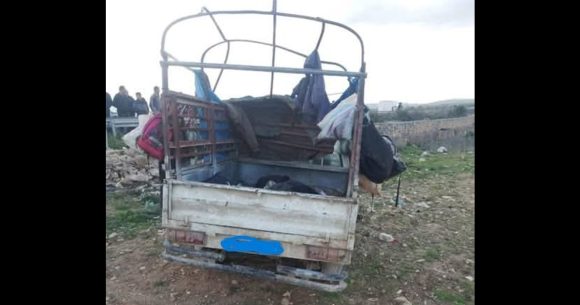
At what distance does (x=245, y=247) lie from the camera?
2.56 m

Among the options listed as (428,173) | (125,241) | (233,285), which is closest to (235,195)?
(233,285)

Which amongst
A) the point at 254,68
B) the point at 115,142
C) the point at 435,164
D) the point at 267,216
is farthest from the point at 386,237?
the point at 115,142

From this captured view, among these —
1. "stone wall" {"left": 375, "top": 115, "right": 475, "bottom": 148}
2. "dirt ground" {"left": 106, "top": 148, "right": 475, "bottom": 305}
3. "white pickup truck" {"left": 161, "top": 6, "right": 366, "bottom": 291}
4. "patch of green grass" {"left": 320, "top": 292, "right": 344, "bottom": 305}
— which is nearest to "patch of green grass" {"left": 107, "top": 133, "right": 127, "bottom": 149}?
"dirt ground" {"left": 106, "top": 148, "right": 475, "bottom": 305}

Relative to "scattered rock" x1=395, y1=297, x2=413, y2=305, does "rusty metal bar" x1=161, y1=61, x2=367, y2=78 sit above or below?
above

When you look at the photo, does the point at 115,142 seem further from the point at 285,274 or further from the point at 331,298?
the point at 285,274

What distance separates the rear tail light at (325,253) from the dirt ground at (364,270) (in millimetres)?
693

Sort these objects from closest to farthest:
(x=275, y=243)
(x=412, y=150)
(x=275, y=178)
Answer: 1. (x=275, y=243)
2. (x=275, y=178)
3. (x=412, y=150)

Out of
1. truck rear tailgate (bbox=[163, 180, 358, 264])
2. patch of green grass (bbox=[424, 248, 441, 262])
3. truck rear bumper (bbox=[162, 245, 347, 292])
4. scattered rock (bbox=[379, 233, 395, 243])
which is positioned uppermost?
truck rear tailgate (bbox=[163, 180, 358, 264])

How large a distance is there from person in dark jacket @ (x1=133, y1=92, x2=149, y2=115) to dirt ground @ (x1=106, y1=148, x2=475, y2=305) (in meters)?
5.19

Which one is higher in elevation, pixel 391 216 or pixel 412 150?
pixel 412 150

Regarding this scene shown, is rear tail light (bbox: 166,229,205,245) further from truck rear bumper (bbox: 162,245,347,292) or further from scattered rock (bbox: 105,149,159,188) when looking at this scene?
scattered rock (bbox: 105,149,159,188)

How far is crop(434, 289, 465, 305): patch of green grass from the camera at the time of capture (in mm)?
3067
